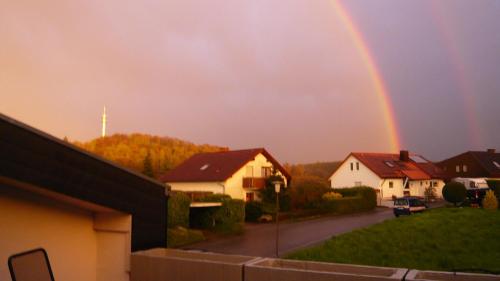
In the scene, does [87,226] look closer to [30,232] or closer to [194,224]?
[30,232]

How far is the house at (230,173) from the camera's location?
3419 centimetres

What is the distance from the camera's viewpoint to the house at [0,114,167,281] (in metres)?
5.46

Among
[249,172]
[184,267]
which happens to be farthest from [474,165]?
[184,267]

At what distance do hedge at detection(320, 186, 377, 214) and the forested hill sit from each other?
2514 centimetres

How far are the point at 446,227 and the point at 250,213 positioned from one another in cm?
1495

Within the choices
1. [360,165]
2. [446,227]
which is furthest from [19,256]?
[360,165]

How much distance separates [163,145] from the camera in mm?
65500

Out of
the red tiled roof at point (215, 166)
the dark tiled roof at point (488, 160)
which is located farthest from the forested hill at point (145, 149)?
the dark tiled roof at point (488, 160)

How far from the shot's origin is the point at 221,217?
930 inches

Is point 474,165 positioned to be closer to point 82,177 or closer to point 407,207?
point 407,207

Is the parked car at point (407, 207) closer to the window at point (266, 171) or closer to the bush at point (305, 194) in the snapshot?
the bush at point (305, 194)

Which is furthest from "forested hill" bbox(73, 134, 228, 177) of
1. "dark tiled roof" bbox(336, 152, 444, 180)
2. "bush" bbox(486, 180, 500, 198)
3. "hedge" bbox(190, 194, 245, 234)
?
"bush" bbox(486, 180, 500, 198)

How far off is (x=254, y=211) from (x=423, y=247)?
17.4m

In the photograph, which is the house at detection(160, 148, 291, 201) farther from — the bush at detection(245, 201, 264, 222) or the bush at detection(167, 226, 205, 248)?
the bush at detection(167, 226, 205, 248)
